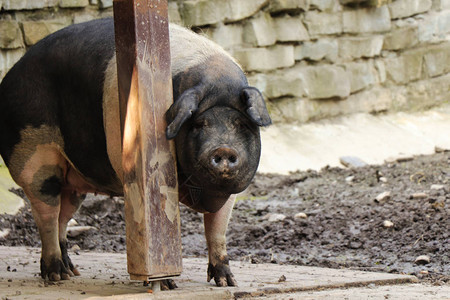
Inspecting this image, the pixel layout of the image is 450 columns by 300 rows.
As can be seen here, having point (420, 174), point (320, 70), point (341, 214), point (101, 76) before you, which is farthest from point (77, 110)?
point (320, 70)

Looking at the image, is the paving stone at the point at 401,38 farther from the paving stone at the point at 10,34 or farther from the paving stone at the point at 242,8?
the paving stone at the point at 10,34

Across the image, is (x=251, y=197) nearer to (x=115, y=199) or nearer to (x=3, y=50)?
(x=115, y=199)

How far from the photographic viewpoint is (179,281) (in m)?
4.52

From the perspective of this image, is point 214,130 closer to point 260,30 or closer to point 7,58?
point 7,58

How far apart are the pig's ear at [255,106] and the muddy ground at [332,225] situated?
1.61 m

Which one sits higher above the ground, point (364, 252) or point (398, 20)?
point (398, 20)

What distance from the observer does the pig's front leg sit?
436 centimetres

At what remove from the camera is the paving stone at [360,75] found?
474 inches

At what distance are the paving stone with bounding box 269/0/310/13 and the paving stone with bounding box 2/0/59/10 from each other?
338 centimetres

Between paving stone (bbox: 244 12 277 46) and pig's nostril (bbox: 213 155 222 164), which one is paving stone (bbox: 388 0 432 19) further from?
pig's nostril (bbox: 213 155 222 164)

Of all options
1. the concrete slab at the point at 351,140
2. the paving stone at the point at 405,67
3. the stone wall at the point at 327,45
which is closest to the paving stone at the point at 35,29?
the stone wall at the point at 327,45

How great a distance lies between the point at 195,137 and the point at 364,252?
2645 millimetres

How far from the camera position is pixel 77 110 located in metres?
4.64

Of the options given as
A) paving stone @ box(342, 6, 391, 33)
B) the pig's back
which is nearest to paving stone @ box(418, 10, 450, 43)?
paving stone @ box(342, 6, 391, 33)
